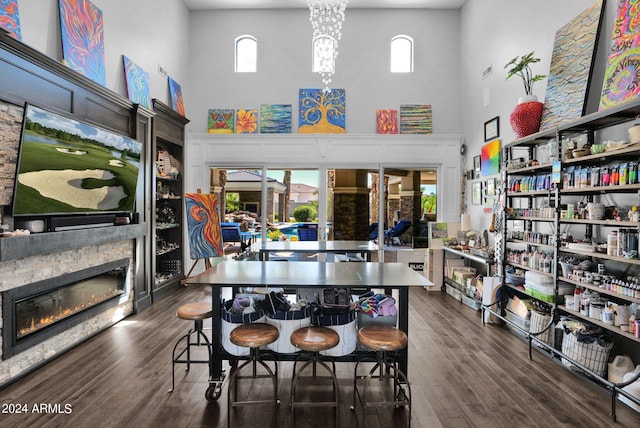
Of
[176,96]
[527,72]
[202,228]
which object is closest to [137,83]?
[176,96]

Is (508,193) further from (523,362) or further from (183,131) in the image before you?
(183,131)

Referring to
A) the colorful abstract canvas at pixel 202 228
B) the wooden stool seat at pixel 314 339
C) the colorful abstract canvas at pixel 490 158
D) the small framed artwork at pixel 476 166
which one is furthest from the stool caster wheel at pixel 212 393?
the small framed artwork at pixel 476 166

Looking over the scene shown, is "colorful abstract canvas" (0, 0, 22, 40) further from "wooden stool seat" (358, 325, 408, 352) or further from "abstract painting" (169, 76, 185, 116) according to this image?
"wooden stool seat" (358, 325, 408, 352)

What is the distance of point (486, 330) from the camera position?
4.32 metres

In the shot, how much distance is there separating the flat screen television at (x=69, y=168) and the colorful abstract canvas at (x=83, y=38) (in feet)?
2.46

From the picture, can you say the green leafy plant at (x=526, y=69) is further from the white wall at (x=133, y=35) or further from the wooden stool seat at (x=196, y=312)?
the white wall at (x=133, y=35)

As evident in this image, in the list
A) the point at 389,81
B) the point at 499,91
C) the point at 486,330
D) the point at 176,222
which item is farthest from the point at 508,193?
the point at 176,222

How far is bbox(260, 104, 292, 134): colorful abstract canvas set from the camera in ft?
23.1

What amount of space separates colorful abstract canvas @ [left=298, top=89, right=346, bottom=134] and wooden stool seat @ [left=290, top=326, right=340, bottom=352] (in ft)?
16.7

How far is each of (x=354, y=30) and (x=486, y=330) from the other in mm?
5882

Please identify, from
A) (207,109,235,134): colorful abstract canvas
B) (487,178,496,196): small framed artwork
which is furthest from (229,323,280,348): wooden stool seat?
(207,109,235,134): colorful abstract canvas

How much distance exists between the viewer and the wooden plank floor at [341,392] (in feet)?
8.10

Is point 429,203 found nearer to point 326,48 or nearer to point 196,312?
point 326,48

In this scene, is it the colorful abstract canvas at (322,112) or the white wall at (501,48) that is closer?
the white wall at (501,48)
